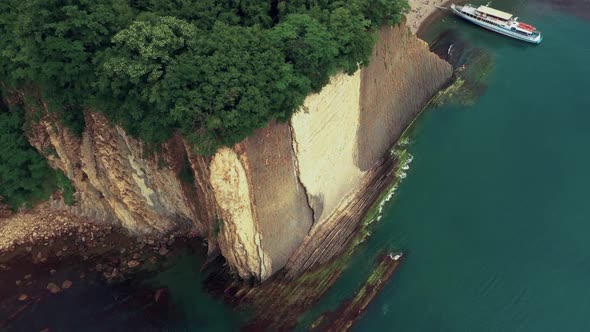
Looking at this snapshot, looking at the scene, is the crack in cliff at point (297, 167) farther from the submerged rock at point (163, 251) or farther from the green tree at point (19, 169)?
the green tree at point (19, 169)

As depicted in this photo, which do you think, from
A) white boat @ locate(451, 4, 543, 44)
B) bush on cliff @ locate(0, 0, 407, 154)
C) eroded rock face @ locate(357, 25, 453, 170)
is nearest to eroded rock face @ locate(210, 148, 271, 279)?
bush on cliff @ locate(0, 0, 407, 154)

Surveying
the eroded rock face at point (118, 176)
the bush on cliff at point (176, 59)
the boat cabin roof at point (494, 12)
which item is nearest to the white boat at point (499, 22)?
the boat cabin roof at point (494, 12)

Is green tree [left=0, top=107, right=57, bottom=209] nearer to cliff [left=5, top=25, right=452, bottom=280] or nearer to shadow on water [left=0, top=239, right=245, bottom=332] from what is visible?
cliff [left=5, top=25, right=452, bottom=280]

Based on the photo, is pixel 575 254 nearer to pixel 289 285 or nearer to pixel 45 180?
pixel 289 285

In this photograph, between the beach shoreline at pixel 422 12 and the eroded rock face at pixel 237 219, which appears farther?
the beach shoreline at pixel 422 12

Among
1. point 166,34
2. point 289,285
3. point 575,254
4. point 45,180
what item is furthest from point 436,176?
point 45,180

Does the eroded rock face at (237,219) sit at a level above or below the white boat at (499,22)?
below

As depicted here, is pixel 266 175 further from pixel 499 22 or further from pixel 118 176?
pixel 499 22
